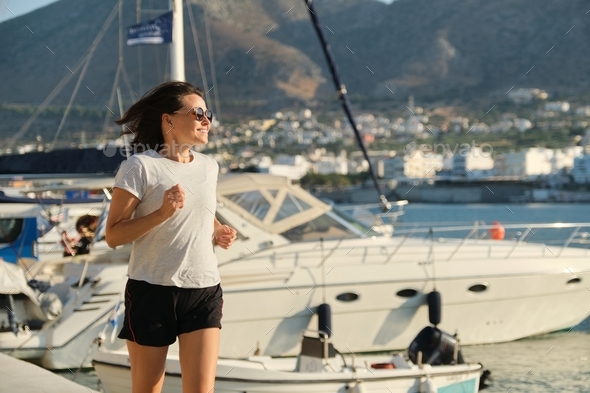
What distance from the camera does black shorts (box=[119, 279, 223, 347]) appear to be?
297 centimetres

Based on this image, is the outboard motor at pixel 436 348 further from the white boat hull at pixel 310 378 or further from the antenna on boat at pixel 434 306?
the antenna on boat at pixel 434 306

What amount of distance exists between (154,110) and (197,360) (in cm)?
89

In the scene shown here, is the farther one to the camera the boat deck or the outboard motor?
the outboard motor

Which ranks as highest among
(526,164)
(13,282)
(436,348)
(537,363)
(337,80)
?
(526,164)

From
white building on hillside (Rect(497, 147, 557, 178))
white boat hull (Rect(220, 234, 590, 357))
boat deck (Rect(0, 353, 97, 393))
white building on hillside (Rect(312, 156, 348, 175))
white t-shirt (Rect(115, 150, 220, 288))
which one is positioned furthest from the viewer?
white building on hillside (Rect(312, 156, 348, 175))

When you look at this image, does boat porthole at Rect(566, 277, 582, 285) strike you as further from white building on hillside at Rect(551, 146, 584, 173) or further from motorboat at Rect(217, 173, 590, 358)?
white building on hillside at Rect(551, 146, 584, 173)

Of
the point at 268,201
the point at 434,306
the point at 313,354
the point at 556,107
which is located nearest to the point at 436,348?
the point at 313,354

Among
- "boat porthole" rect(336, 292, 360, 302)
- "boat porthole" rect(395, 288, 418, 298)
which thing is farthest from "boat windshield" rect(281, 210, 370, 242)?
"boat porthole" rect(395, 288, 418, 298)

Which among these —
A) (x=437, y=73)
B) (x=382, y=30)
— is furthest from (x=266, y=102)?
(x=382, y=30)

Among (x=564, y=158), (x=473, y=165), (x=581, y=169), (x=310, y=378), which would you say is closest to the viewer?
(x=310, y=378)

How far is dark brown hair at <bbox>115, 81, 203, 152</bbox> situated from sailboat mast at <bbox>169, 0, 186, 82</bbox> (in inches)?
421

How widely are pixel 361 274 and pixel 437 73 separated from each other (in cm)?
15245

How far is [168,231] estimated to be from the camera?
2943 mm

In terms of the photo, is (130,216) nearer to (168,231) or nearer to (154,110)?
(168,231)
